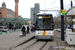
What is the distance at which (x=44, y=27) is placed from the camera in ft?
40.3

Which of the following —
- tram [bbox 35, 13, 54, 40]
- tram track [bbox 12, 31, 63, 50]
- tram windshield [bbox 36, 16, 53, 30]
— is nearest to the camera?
tram track [bbox 12, 31, 63, 50]

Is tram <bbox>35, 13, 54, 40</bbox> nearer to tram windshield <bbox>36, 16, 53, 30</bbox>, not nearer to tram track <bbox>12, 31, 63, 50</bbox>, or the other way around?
tram windshield <bbox>36, 16, 53, 30</bbox>

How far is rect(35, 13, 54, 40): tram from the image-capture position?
12.0 metres

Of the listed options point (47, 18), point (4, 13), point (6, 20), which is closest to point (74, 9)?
→ point (47, 18)

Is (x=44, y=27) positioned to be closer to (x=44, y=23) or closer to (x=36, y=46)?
(x=44, y=23)

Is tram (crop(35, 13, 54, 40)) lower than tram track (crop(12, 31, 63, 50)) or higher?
higher

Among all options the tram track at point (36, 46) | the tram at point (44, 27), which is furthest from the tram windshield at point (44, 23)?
the tram track at point (36, 46)

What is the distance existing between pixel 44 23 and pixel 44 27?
1.70ft

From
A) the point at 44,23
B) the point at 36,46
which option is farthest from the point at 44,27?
the point at 36,46

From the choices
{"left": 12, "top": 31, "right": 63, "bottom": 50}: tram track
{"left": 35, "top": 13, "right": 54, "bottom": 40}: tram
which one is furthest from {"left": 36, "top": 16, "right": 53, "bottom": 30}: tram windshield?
{"left": 12, "top": 31, "right": 63, "bottom": 50}: tram track

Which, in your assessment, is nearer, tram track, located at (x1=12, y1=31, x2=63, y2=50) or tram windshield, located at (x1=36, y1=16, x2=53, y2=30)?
tram track, located at (x1=12, y1=31, x2=63, y2=50)

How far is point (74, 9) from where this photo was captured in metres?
8.95

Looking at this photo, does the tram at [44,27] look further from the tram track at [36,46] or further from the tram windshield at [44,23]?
the tram track at [36,46]

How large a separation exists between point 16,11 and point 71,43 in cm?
7851
